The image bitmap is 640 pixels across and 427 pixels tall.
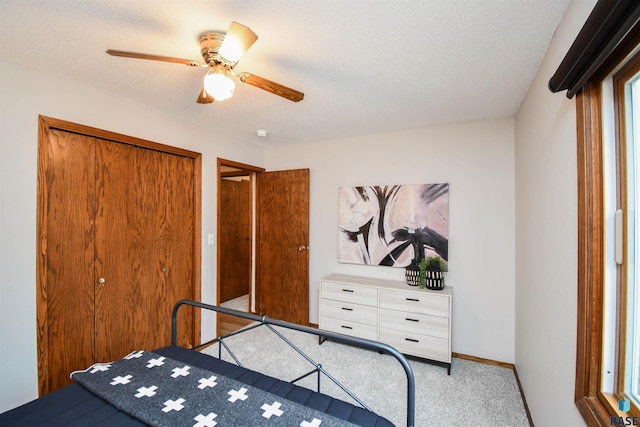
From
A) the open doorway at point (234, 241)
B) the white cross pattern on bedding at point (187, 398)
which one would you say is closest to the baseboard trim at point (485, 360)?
the white cross pattern on bedding at point (187, 398)

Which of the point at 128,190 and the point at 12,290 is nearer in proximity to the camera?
the point at 12,290

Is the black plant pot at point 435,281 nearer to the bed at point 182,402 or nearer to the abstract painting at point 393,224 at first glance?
the abstract painting at point 393,224

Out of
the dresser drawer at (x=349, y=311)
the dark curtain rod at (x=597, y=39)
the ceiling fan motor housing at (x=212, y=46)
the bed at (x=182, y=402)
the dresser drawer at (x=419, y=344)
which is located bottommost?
the dresser drawer at (x=419, y=344)

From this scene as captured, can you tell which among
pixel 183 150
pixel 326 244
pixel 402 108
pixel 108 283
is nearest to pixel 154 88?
pixel 183 150

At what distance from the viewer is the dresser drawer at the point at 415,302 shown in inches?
99.6

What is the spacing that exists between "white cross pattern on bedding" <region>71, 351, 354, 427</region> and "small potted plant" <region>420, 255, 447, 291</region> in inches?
71.0

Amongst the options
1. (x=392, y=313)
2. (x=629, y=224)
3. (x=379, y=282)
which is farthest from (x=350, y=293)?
(x=629, y=224)

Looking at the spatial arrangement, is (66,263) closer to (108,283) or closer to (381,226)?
(108,283)

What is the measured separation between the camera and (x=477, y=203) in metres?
2.74

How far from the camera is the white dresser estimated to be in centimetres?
254

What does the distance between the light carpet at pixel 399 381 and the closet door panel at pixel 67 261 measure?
1.20 m

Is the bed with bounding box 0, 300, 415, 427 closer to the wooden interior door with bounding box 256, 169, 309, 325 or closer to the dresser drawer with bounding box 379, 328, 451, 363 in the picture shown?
the dresser drawer with bounding box 379, 328, 451, 363

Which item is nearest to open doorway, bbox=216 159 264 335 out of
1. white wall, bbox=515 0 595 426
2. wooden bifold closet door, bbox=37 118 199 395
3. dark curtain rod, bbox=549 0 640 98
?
wooden bifold closet door, bbox=37 118 199 395

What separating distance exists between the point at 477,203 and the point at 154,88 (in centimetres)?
306
